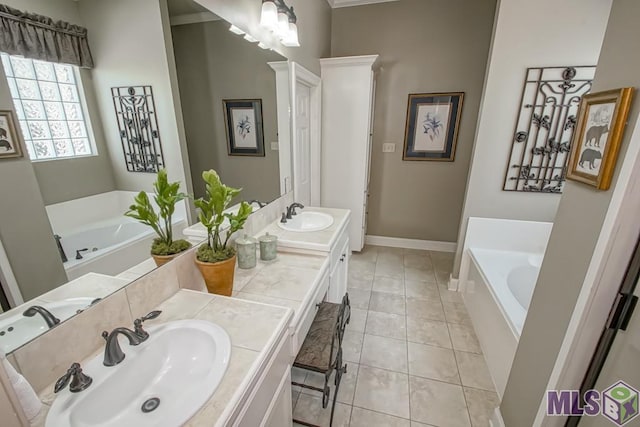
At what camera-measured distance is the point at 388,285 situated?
2859mm

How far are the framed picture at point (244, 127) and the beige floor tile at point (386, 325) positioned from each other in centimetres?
162

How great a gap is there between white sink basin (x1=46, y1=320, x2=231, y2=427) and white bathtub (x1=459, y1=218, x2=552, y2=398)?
5.65 feet

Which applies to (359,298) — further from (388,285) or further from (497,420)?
(497,420)

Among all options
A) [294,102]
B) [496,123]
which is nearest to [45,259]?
[294,102]

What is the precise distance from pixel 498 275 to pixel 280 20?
239 centimetres

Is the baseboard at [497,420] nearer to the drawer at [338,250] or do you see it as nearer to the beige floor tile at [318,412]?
the beige floor tile at [318,412]

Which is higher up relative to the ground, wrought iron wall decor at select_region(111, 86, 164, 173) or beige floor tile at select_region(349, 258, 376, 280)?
wrought iron wall decor at select_region(111, 86, 164, 173)

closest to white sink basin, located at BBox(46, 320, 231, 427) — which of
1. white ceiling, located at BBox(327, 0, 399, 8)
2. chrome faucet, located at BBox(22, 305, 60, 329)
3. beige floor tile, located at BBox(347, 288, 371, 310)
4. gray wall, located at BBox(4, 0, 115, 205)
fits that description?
chrome faucet, located at BBox(22, 305, 60, 329)

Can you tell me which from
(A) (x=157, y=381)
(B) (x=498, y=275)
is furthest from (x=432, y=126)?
(A) (x=157, y=381)

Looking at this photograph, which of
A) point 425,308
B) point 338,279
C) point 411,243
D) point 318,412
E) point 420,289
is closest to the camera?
point 318,412

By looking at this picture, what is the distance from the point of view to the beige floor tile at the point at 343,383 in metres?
1.67

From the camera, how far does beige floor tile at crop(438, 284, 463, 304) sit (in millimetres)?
2627

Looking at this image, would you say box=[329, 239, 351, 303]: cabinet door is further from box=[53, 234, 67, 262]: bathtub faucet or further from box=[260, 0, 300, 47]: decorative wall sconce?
box=[260, 0, 300, 47]: decorative wall sconce

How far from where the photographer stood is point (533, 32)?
2.04 m
